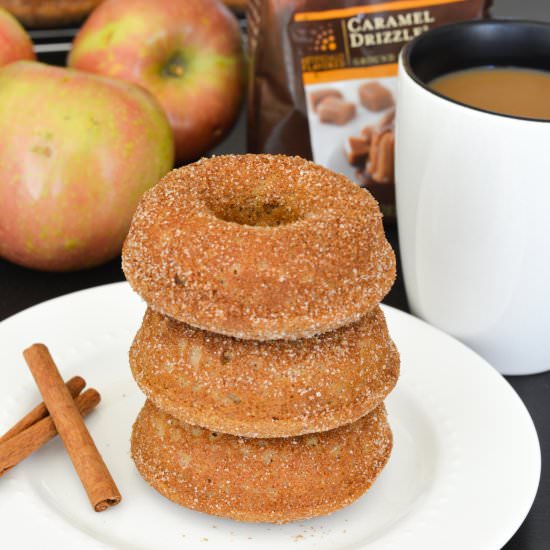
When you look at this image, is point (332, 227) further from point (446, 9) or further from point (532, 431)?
point (446, 9)

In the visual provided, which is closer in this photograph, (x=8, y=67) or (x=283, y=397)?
(x=283, y=397)

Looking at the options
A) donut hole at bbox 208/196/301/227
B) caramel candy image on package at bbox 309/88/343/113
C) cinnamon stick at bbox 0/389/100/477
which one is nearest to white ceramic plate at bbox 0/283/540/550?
cinnamon stick at bbox 0/389/100/477

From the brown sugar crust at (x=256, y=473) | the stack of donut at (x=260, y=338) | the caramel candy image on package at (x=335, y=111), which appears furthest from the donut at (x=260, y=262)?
the caramel candy image on package at (x=335, y=111)

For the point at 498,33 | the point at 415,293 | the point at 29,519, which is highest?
the point at 498,33

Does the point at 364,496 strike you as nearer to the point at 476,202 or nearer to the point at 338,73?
the point at 476,202

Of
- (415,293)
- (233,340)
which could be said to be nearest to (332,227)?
(233,340)
